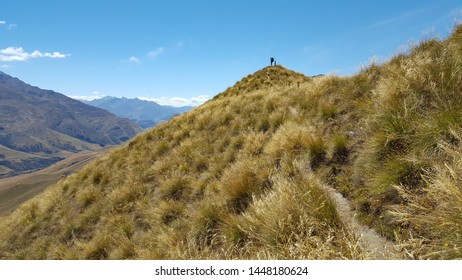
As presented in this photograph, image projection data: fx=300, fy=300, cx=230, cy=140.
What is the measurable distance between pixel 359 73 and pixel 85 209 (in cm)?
1149

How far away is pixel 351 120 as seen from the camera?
26.7 ft

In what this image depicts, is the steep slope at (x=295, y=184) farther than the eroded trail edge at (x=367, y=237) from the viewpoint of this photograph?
Yes

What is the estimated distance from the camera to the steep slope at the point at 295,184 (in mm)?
3988

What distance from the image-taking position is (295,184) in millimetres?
5160

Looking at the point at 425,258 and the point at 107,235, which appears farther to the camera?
the point at 107,235

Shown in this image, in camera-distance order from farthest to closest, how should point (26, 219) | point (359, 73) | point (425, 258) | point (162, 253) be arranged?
point (26, 219)
point (359, 73)
point (162, 253)
point (425, 258)

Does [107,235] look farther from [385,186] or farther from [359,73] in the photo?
[359,73]

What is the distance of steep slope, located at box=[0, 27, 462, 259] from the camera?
3988mm

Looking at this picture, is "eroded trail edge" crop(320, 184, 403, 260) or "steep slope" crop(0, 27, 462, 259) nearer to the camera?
"eroded trail edge" crop(320, 184, 403, 260)

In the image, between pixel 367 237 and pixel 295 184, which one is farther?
pixel 295 184

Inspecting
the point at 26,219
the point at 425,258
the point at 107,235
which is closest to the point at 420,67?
the point at 425,258

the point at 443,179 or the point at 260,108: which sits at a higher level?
the point at 260,108

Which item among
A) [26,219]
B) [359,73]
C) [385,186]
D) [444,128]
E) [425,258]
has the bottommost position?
[26,219]

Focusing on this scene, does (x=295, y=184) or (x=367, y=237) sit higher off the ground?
(x=295, y=184)
